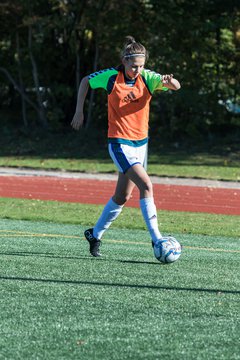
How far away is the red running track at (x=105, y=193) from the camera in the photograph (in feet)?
59.1

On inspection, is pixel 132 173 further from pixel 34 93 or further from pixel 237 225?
pixel 34 93

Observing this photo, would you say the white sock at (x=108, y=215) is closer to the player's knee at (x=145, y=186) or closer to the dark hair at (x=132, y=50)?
the player's knee at (x=145, y=186)

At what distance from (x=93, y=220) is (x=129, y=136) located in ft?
18.0

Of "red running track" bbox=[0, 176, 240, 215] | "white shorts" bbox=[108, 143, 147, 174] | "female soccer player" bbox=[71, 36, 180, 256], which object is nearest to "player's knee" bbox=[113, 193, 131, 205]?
"female soccer player" bbox=[71, 36, 180, 256]

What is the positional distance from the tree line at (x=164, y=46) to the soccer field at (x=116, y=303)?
2162 centimetres

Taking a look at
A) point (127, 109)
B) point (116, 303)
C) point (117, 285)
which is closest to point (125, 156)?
point (127, 109)

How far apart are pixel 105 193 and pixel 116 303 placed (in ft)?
42.7

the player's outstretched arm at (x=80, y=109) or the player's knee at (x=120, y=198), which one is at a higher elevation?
the player's outstretched arm at (x=80, y=109)

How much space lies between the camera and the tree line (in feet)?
105

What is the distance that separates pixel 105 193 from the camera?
20.1 meters

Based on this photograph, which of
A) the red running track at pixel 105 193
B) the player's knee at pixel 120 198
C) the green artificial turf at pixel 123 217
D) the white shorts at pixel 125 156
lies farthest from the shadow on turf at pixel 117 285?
the red running track at pixel 105 193

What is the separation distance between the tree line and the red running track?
31.6ft

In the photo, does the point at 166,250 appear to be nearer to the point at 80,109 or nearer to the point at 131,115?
the point at 131,115

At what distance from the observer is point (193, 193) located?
20.7 m
